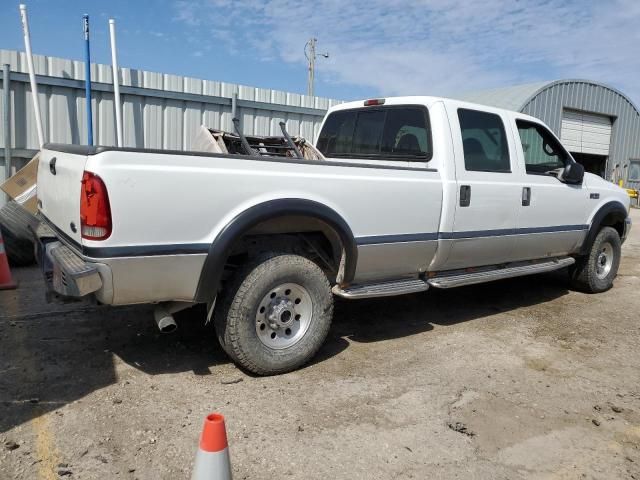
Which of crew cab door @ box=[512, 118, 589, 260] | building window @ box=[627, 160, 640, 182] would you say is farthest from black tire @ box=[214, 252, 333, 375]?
building window @ box=[627, 160, 640, 182]

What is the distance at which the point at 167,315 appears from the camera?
138 inches

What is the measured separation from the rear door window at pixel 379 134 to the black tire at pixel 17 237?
3.83 m

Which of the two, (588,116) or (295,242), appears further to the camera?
(588,116)

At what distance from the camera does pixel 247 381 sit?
373 cm

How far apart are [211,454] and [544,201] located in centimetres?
454

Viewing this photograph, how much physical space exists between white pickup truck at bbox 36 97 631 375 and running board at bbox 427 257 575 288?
0.07 feet

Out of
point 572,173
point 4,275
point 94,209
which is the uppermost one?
point 572,173

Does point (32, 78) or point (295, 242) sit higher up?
point (32, 78)

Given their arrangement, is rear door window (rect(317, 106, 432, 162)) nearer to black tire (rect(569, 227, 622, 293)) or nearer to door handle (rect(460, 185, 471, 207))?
door handle (rect(460, 185, 471, 207))

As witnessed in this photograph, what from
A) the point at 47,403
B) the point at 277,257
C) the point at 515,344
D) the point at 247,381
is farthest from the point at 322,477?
the point at 515,344

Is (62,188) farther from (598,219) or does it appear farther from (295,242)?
(598,219)

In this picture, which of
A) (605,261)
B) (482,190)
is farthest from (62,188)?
(605,261)

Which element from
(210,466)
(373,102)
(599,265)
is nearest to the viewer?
(210,466)

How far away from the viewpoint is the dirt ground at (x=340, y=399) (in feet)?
9.22
